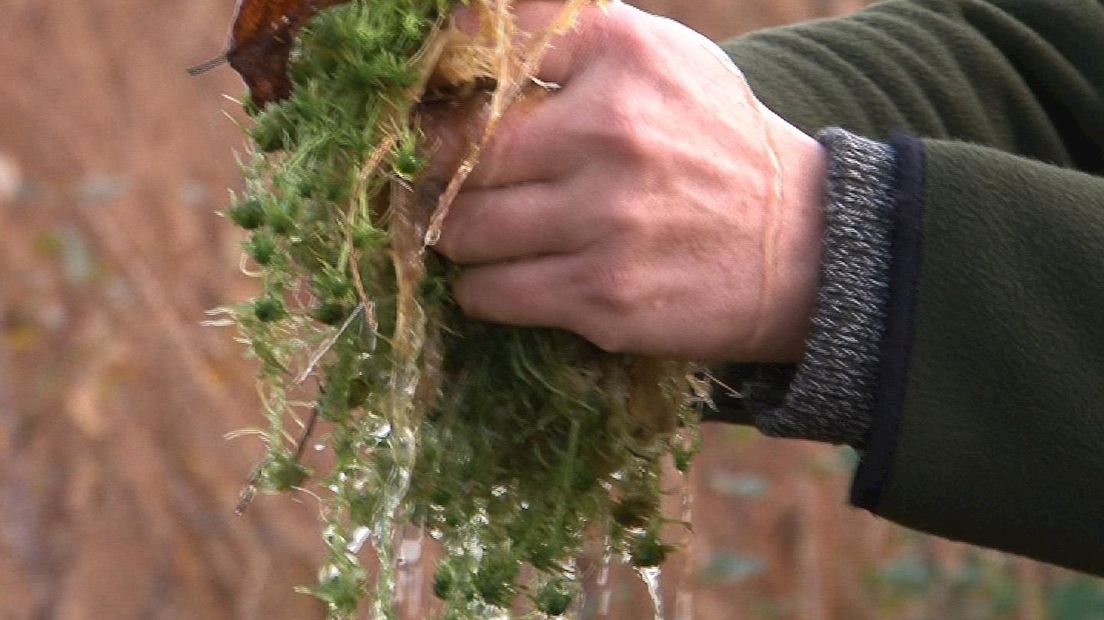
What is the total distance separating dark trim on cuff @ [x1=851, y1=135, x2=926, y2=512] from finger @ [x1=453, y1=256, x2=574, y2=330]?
0.70 ft

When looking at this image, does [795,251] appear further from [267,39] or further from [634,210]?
[267,39]

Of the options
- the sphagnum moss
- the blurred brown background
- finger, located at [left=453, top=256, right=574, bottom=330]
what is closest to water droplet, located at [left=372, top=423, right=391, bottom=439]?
the sphagnum moss

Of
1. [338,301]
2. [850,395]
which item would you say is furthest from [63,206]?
[850,395]

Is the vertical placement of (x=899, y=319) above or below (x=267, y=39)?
below

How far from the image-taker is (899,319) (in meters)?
0.87

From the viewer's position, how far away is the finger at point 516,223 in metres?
0.85

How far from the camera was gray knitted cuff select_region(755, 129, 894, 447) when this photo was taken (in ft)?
2.87

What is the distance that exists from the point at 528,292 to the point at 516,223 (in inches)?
1.8

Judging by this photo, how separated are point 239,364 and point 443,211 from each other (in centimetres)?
204

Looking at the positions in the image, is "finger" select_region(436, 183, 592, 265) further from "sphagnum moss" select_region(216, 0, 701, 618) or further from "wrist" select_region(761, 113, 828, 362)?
"wrist" select_region(761, 113, 828, 362)

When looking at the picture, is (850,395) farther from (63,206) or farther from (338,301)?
(63,206)

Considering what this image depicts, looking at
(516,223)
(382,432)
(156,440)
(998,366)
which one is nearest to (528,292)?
(516,223)

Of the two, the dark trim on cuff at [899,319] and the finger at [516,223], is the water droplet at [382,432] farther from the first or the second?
the dark trim on cuff at [899,319]

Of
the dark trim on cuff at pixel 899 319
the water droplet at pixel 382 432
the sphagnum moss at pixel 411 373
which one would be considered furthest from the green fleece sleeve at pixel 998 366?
the water droplet at pixel 382 432
